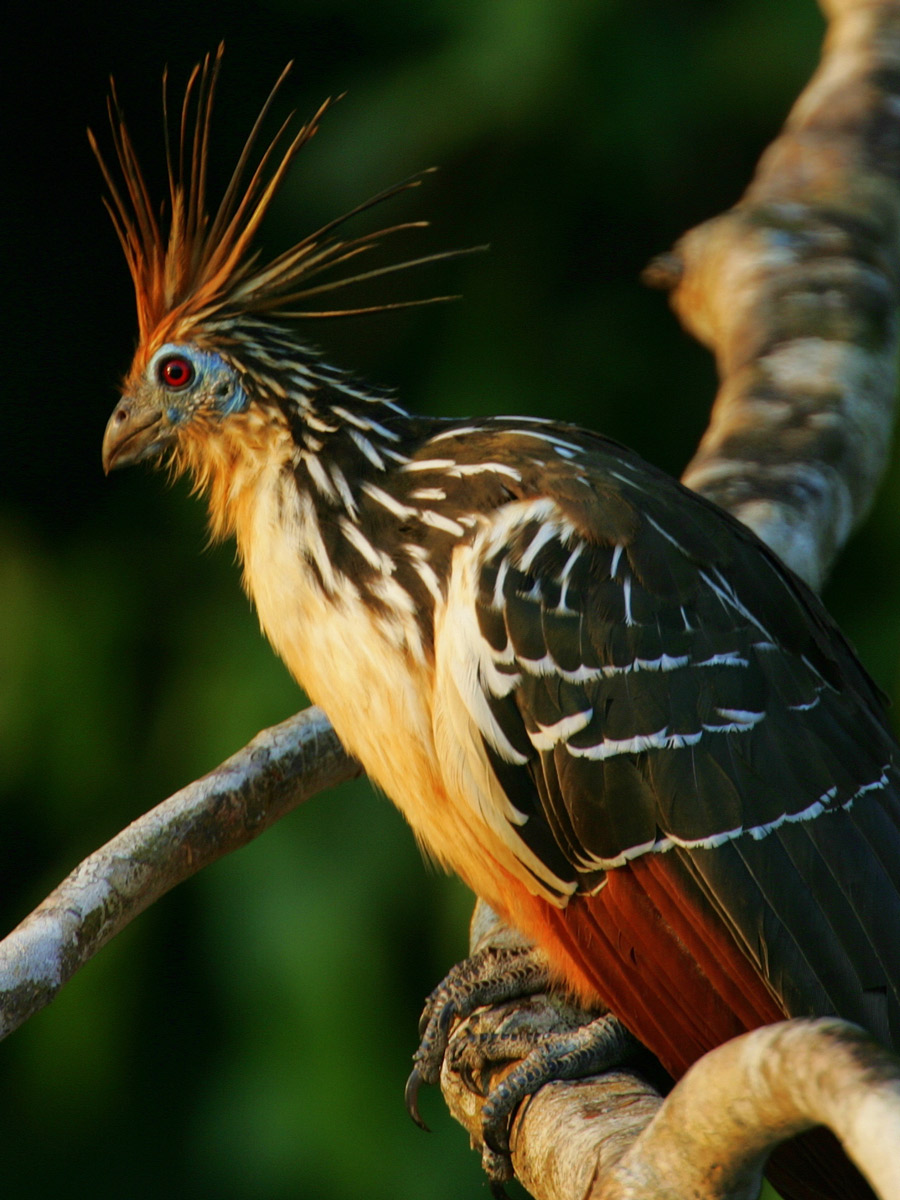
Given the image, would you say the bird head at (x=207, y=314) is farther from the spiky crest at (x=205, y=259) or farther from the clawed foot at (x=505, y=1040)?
the clawed foot at (x=505, y=1040)

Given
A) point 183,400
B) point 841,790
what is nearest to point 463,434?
point 183,400

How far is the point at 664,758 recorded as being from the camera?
81.7 inches

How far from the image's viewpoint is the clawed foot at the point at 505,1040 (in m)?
2.25

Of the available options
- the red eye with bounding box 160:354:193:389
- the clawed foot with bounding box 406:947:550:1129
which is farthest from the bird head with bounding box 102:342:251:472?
the clawed foot with bounding box 406:947:550:1129

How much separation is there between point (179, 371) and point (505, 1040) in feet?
4.57

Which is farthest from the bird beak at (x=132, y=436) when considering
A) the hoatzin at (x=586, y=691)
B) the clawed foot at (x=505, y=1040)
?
the clawed foot at (x=505, y=1040)

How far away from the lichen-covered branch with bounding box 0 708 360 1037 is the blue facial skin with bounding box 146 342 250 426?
0.66 metres

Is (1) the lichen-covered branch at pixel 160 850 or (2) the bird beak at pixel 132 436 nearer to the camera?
(1) the lichen-covered branch at pixel 160 850

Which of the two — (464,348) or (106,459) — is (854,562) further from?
(106,459)

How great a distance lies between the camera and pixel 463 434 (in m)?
2.44

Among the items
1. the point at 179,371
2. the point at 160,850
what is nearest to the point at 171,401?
the point at 179,371

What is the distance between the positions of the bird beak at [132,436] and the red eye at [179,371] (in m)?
0.09

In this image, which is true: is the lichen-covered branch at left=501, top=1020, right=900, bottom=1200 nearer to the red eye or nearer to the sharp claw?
→ the sharp claw

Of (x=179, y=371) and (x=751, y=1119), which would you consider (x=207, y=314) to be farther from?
(x=751, y=1119)
